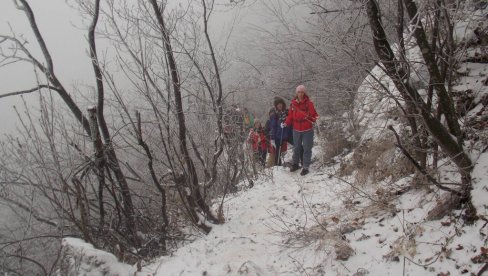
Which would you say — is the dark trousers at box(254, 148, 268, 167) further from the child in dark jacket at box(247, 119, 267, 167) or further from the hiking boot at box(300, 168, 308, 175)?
the hiking boot at box(300, 168, 308, 175)

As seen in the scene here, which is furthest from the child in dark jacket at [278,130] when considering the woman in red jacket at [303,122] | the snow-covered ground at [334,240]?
the snow-covered ground at [334,240]

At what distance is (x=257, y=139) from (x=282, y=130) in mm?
844

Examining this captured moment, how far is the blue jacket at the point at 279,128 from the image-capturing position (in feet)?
25.2

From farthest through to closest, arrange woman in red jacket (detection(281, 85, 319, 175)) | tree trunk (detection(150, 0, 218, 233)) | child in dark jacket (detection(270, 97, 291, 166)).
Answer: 1. child in dark jacket (detection(270, 97, 291, 166))
2. woman in red jacket (detection(281, 85, 319, 175))
3. tree trunk (detection(150, 0, 218, 233))

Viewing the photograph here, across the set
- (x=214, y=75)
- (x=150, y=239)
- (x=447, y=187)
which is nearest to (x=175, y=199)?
(x=150, y=239)

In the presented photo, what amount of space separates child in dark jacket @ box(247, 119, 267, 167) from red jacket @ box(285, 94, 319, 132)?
5.18 feet

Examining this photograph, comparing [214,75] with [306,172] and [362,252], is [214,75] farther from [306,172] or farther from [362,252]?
[362,252]

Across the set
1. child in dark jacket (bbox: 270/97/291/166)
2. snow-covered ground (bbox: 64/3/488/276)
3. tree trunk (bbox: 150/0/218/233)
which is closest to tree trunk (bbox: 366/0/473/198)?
snow-covered ground (bbox: 64/3/488/276)

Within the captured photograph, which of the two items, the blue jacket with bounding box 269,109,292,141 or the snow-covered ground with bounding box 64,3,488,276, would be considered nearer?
the snow-covered ground with bounding box 64,3,488,276

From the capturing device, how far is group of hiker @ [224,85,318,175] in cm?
651

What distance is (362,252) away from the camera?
3.54m

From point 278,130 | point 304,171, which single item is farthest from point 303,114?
point 278,130

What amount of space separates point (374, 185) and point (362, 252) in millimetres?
1316

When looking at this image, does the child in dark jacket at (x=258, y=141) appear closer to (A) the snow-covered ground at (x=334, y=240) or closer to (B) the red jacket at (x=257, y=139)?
(B) the red jacket at (x=257, y=139)
